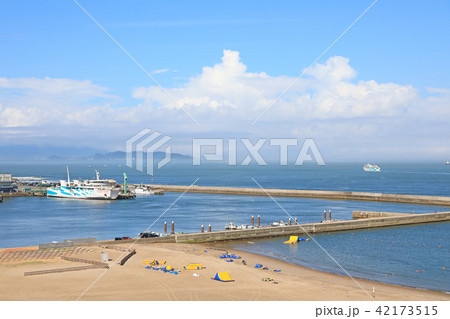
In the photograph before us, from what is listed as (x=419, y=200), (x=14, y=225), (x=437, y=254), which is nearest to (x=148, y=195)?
(x=14, y=225)

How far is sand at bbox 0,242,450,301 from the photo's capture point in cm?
2198

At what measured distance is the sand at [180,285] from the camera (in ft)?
72.1

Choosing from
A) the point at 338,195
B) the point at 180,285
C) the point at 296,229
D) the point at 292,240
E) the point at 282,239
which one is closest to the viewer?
the point at 180,285

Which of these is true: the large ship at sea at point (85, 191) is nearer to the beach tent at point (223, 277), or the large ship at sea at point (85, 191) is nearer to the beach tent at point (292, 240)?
the beach tent at point (292, 240)

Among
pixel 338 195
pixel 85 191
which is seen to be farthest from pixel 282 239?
pixel 85 191

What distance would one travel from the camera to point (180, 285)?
2409cm

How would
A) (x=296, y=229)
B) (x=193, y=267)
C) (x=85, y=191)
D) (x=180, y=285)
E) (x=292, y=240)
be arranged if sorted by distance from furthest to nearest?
(x=85, y=191) → (x=296, y=229) → (x=292, y=240) → (x=193, y=267) → (x=180, y=285)

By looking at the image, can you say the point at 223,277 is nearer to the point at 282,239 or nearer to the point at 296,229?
the point at 282,239

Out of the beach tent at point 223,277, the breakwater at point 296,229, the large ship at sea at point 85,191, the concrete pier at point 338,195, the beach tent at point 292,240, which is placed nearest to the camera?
the beach tent at point 223,277

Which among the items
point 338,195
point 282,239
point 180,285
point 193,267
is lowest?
point 282,239

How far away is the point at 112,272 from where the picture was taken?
87.0 feet

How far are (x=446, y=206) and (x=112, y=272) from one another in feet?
233

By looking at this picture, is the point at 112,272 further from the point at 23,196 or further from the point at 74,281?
the point at 23,196

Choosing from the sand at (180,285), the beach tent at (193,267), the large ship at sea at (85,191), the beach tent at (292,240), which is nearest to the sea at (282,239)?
the beach tent at (292,240)
